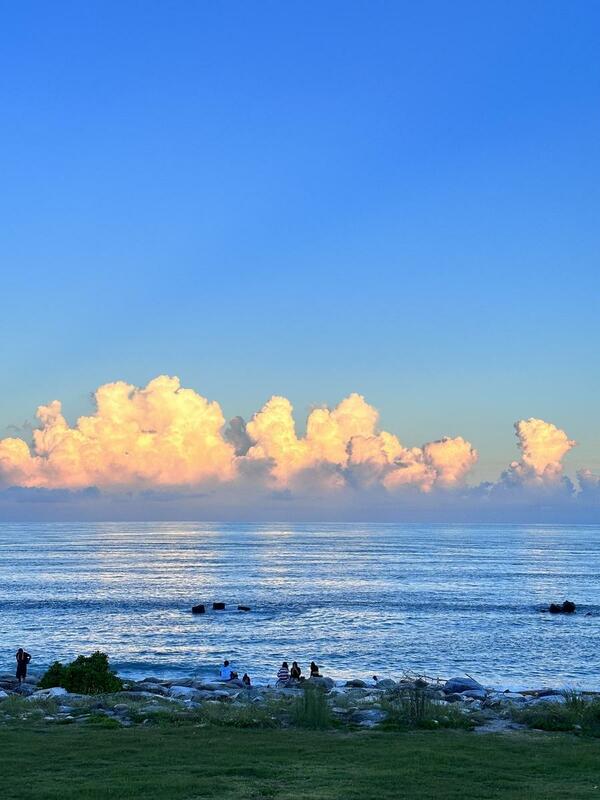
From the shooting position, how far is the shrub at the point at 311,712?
74.4 feet

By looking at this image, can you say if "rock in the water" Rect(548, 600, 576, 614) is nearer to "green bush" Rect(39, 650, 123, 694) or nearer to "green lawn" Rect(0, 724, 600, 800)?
"green bush" Rect(39, 650, 123, 694)

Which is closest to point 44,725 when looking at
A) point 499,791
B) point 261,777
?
point 261,777

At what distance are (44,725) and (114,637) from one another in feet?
139

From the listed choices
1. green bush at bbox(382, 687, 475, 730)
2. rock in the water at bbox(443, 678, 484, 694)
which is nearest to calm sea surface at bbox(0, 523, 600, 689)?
rock in the water at bbox(443, 678, 484, 694)

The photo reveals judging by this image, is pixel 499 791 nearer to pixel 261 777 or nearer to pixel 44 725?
pixel 261 777

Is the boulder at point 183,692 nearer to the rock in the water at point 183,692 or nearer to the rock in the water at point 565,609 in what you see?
the rock in the water at point 183,692

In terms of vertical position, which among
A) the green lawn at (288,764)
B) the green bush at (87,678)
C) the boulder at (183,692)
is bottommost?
the boulder at (183,692)

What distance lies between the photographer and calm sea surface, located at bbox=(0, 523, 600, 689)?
52.3m

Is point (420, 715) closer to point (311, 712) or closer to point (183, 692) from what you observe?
point (311, 712)

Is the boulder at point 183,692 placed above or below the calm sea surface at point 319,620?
above

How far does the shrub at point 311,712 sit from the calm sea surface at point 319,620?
24.1 m

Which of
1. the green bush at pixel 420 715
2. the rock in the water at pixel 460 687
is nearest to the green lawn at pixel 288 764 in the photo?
the green bush at pixel 420 715

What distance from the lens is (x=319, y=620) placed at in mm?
73188

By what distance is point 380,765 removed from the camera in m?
17.3
